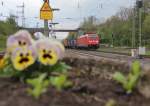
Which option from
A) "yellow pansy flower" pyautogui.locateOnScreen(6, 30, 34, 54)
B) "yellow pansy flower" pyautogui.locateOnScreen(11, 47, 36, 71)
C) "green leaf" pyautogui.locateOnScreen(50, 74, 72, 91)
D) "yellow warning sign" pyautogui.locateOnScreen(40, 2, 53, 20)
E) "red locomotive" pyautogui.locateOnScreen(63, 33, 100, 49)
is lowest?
"red locomotive" pyautogui.locateOnScreen(63, 33, 100, 49)

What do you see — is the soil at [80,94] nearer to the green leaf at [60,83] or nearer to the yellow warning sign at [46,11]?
the green leaf at [60,83]

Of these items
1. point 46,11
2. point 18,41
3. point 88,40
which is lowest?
point 88,40

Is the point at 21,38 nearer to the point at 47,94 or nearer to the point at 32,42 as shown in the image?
the point at 32,42

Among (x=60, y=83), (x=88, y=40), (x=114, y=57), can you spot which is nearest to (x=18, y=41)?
(x=60, y=83)

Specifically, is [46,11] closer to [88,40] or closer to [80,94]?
[80,94]

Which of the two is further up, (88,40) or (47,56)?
(47,56)

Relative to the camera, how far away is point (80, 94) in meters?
4.32

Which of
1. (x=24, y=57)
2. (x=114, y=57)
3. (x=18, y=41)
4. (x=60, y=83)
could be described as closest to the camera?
(x=60, y=83)

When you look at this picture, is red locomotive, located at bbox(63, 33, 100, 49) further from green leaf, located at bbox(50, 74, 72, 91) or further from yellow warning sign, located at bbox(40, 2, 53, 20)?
green leaf, located at bbox(50, 74, 72, 91)

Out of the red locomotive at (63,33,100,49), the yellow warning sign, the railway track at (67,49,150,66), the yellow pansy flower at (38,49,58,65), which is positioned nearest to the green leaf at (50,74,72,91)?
the yellow pansy flower at (38,49,58,65)

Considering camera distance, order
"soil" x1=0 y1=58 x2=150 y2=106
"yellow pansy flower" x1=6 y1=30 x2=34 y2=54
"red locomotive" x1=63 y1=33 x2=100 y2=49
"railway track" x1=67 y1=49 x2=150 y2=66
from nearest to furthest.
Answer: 1. "soil" x1=0 y1=58 x2=150 y2=106
2. "yellow pansy flower" x1=6 y1=30 x2=34 y2=54
3. "railway track" x1=67 y1=49 x2=150 y2=66
4. "red locomotive" x1=63 y1=33 x2=100 y2=49

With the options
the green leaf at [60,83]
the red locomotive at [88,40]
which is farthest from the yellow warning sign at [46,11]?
the red locomotive at [88,40]

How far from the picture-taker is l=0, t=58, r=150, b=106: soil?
4020 mm

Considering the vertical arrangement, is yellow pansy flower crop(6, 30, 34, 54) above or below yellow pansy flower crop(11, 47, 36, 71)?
above
